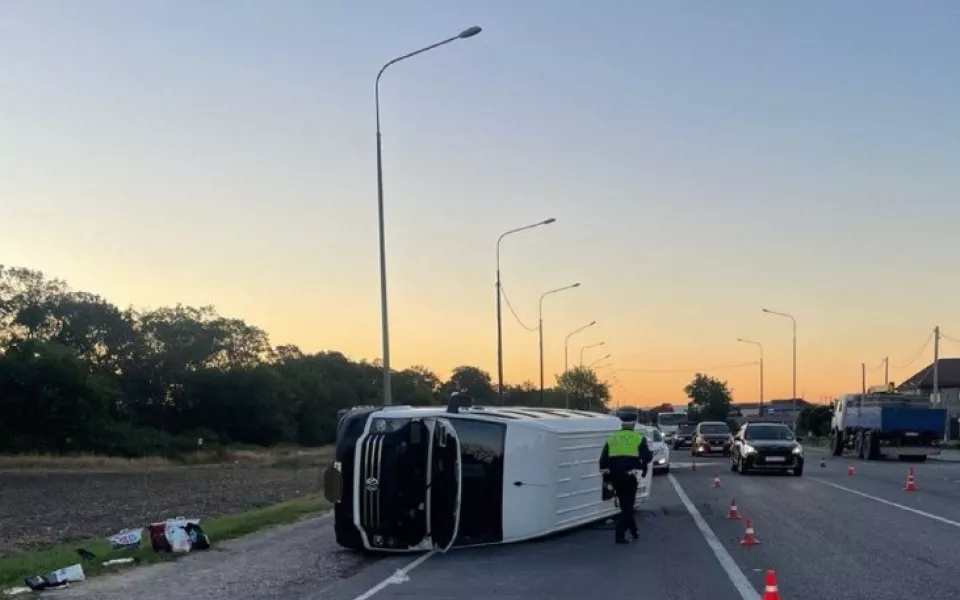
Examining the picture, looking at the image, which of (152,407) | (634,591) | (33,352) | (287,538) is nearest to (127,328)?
(152,407)

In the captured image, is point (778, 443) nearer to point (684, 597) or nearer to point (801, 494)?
point (801, 494)

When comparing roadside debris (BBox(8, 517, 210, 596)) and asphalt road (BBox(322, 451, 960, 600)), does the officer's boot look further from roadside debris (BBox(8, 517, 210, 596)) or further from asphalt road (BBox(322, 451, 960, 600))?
roadside debris (BBox(8, 517, 210, 596))

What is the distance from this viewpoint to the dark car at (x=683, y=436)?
212ft

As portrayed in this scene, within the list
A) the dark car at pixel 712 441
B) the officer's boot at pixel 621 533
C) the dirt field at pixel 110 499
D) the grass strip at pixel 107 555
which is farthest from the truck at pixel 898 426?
the officer's boot at pixel 621 533

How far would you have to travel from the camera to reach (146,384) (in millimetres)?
104312

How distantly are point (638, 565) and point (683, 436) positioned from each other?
53.5 metres

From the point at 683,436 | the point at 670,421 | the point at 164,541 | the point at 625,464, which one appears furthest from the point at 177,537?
the point at 670,421

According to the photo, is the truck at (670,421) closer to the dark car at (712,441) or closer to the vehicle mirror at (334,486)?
the dark car at (712,441)

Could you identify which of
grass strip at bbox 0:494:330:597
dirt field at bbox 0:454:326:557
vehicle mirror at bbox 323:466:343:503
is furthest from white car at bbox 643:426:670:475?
vehicle mirror at bbox 323:466:343:503

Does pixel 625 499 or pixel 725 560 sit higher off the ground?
pixel 625 499

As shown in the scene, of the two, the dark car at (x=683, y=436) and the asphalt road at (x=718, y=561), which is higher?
the asphalt road at (x=718, y=561)

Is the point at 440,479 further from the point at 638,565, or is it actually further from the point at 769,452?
the point at 769,452

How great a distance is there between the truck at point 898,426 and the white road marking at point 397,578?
33.5 m

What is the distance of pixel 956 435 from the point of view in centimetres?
8412
